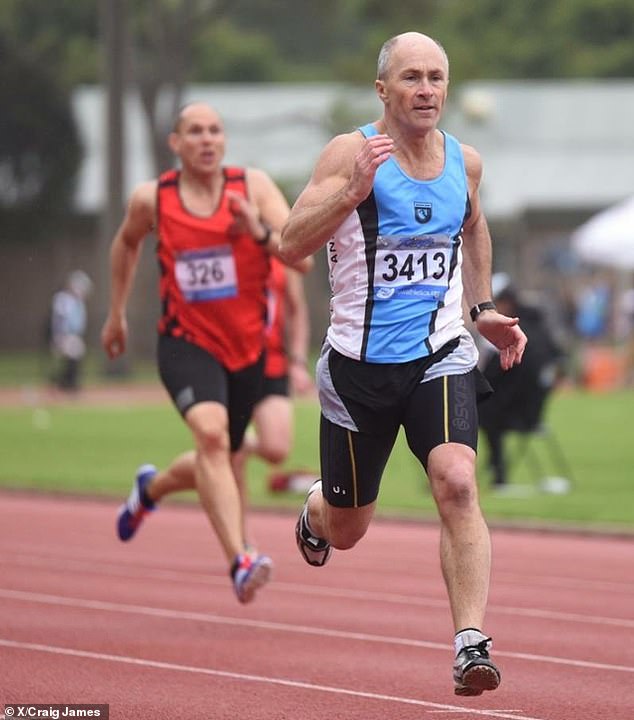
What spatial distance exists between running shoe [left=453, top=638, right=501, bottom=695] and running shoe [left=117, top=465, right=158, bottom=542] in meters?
4.20

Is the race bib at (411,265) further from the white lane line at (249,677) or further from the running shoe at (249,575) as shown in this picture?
the running shoe at (249,575)

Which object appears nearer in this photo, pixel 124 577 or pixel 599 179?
pixel 124 577

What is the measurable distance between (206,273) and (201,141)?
0.64 m

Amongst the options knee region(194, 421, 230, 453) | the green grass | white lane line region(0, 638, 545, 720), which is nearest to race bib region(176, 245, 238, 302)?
knee region(194, 421, 230, 453)

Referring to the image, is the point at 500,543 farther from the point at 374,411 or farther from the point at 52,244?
the point at 52,244

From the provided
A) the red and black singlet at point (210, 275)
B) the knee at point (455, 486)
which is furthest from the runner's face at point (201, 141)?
the knee at point (455, 486)

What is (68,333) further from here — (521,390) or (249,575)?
(249,575)

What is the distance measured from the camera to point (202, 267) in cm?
880

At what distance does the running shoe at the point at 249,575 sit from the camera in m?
8.07

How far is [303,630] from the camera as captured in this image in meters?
8.27

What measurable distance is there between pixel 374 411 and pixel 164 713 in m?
1.22

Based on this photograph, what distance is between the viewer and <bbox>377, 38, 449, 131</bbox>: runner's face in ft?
20.4

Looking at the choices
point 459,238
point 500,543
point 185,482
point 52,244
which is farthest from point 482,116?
point 459,238

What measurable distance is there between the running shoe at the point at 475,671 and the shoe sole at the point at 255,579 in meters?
2.44
